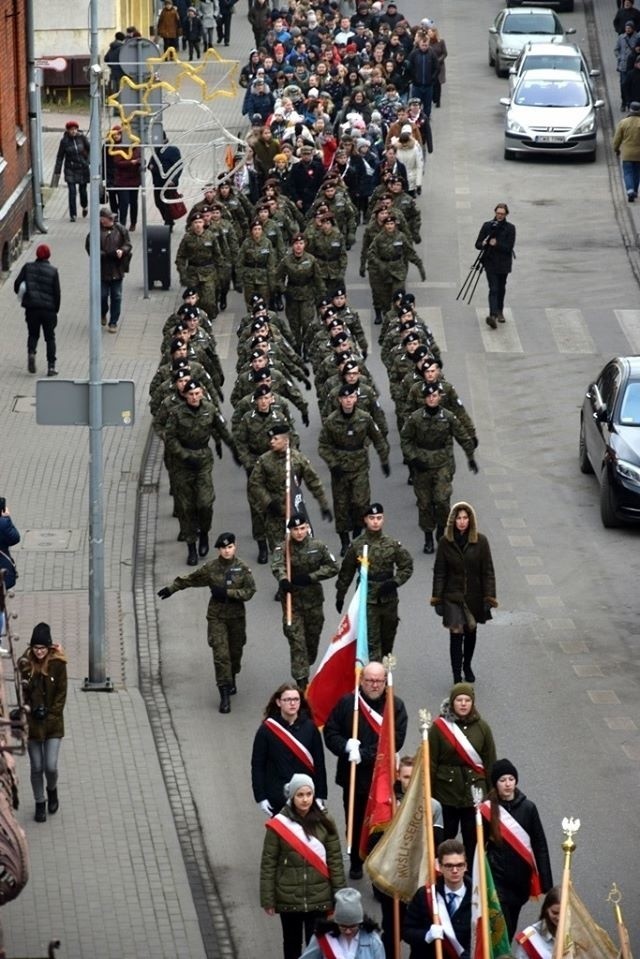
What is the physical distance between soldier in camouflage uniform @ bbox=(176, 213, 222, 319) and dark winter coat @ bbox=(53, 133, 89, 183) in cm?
601

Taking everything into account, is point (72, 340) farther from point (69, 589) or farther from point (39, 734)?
point (39, 734)

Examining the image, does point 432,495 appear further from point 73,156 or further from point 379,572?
point 73,156

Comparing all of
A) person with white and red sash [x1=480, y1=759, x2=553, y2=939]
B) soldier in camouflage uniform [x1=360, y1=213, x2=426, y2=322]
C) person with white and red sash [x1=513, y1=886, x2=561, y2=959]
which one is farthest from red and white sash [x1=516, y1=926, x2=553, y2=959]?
soldier in camouflage uniform [x1=360, y1=213, x2=426, y2=322]

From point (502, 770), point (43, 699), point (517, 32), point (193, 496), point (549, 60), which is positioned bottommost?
point (517, 32)

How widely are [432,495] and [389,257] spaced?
8963 mm

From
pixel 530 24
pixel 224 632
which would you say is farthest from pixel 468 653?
pixel 530 24

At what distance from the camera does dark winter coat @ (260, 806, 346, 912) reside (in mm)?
13352

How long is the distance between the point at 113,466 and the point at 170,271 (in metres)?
8.55

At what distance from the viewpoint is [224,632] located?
1828 centimetres

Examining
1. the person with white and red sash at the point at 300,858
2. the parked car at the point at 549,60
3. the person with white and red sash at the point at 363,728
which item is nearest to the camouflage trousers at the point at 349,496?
the person with white and red sash at the point at 363,728

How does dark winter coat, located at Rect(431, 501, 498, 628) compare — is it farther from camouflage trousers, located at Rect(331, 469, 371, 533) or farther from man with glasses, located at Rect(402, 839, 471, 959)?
man with glasses, located at Rect(402, 839, 471, 959)

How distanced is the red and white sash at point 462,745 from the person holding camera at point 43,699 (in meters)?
2.80

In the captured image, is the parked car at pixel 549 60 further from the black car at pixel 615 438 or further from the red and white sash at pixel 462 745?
the red and white sash at pixel 462 745

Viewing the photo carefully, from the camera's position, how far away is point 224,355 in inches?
1157
